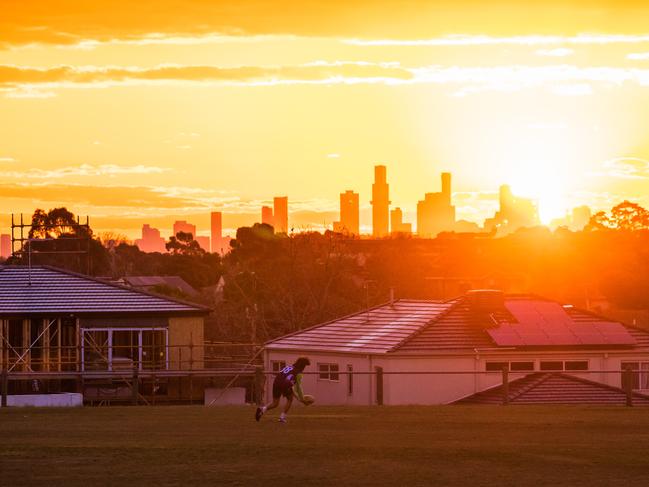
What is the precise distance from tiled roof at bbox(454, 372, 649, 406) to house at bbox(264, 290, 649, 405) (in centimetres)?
169

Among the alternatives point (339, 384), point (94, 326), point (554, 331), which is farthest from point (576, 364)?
point (94, 326)

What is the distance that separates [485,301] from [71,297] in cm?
1856

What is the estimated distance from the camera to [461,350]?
5528 centimetres

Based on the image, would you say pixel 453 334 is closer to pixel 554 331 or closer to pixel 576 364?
pixel 554 331

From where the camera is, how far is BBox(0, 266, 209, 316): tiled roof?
55.7 metres

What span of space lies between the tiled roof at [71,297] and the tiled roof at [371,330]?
580cm

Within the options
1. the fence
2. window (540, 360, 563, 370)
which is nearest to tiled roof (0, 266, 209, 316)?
the fence

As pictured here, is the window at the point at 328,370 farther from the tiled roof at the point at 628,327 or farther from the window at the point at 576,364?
the tiled roof at the point at 628,327

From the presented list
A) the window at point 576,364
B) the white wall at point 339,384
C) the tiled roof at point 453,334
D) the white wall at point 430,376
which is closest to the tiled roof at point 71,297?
the white wall at point 339,384

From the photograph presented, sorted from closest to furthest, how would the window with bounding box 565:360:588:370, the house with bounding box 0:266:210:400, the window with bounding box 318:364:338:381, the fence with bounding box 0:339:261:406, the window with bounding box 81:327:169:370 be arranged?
the fence with bounding box 0:339:261:406, the house with bounding box 0:266:210:400, the window with bounding box 81:327:169:370, the window with bounding box 565:360:588:370, the window with bounding box 318:364:338:381

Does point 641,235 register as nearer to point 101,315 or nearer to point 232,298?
point 232,298

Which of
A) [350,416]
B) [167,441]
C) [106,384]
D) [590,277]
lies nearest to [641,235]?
[590,277]

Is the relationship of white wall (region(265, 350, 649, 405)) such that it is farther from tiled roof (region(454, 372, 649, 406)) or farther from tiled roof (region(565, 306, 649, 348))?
tiled roof (region(565, 306, 649, 348))

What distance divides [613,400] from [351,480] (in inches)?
1133
